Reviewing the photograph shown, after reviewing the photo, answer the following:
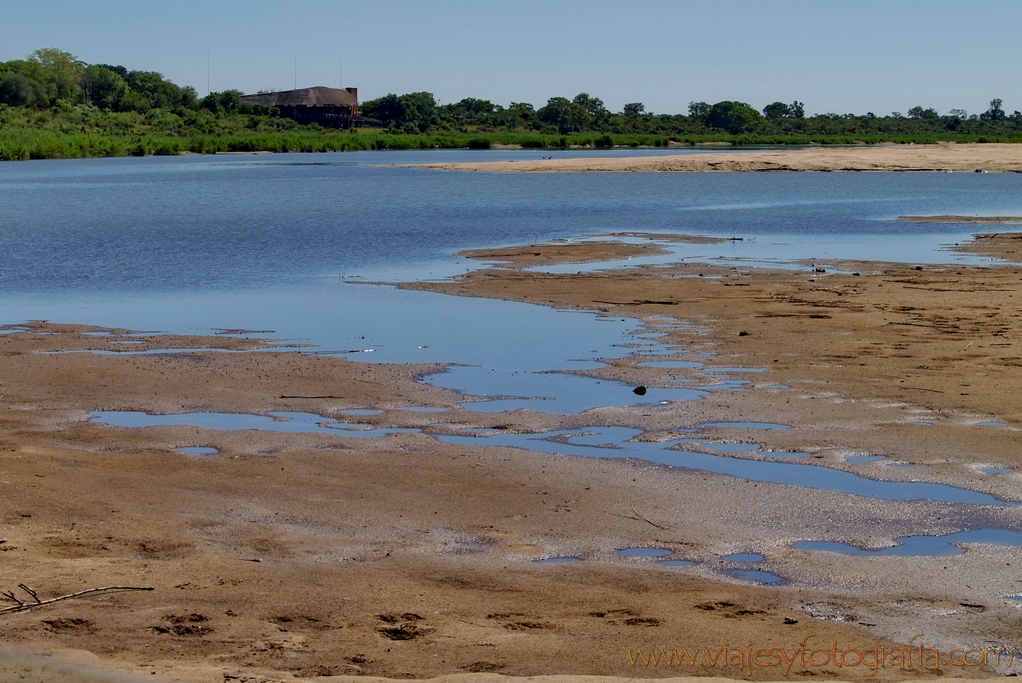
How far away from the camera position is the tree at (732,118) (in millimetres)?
170125

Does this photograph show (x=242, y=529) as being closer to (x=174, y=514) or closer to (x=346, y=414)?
(x=174, y=514)

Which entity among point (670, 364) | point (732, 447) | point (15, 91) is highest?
point (15, 91)

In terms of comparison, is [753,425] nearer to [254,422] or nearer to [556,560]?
[556,560]

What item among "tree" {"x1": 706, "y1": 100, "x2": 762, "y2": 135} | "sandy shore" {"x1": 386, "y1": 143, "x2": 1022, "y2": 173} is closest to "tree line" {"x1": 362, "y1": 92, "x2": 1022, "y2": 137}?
"tree" {"x1": 706, "y1": 100, "x2": 762, "y2": 135}

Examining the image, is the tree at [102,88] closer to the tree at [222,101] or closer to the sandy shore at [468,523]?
the tree at [222,101]

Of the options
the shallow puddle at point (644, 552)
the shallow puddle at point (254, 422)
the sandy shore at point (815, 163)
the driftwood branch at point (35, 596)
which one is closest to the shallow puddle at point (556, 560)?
the shallow puddle at point (644, 552)

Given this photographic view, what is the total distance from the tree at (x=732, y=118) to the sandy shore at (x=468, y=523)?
163002 millimetres

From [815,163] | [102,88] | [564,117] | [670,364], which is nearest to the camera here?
[670,364]

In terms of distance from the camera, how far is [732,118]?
171 metres

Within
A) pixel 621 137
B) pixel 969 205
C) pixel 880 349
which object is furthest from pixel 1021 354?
pixel 621 137

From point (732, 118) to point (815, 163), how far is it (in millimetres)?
109586

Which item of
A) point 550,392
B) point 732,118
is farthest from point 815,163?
point 732,118

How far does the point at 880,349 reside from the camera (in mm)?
12930

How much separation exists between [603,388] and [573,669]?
6.29 meters
